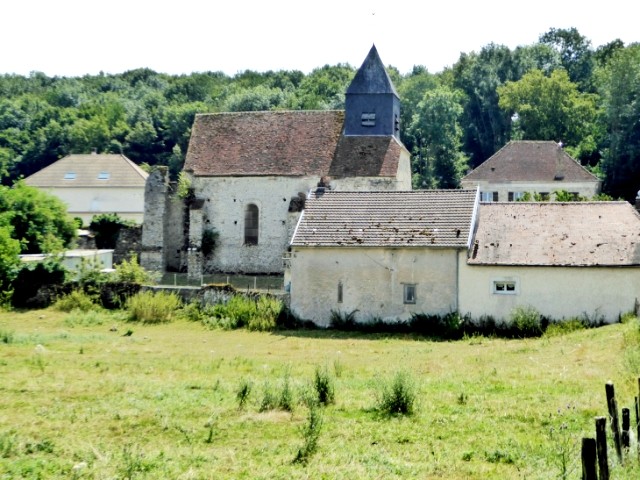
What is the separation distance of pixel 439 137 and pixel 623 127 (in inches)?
604

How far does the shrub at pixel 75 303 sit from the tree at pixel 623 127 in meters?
39.4

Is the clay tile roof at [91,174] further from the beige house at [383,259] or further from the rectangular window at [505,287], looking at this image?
the rectangular window at [505,287]

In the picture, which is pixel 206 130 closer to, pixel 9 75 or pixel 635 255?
pixel 635 255

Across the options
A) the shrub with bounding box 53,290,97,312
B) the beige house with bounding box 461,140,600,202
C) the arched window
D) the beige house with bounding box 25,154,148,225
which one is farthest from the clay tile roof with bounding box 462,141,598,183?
the shrub with bounding box 53,290,97,312

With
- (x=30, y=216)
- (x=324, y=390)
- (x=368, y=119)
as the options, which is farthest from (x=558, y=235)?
(x=30, y=216)

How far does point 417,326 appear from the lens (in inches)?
1003

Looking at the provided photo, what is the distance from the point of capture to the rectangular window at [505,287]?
980 inches

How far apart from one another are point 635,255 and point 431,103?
44.5m

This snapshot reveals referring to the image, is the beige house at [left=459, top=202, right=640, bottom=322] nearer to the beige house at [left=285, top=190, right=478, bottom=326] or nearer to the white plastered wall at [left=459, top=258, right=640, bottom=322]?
the white plastered wall at [left=459, top=258, right=640, bottom=322]

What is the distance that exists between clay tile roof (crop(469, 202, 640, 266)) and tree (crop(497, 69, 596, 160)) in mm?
41637

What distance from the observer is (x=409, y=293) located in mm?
26094

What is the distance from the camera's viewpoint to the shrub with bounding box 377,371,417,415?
43.9 ft

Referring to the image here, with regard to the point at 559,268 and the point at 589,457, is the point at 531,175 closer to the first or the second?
the point at 559,268

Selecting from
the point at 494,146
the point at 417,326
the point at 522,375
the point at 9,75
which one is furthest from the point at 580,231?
the point at 9,75
